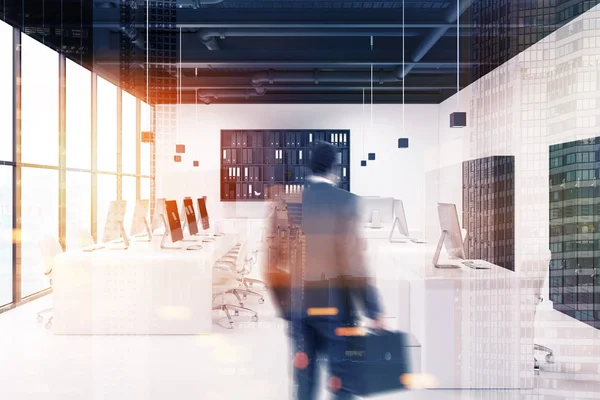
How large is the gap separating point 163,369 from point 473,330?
7.15ft

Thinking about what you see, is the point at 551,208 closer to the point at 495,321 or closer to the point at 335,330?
the point at 495,321

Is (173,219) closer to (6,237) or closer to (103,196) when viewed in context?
(6,237)

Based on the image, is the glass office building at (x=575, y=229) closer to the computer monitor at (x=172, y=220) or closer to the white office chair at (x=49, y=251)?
the computer monitor at (x=172, y=220)

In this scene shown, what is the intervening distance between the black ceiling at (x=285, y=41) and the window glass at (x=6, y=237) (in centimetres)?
171

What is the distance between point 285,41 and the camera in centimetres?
812

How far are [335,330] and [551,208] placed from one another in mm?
2984

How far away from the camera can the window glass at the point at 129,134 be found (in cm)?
966

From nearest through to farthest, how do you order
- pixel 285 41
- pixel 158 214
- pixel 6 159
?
1. pixel 6 159
2. pixel 158 214
3. pixel 285 41

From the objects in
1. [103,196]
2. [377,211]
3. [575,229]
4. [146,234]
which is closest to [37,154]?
[146,234]

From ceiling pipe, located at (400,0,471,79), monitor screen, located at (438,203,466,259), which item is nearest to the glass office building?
monitor screen, located at (438,203,466,259)

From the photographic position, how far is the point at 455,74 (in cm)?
952

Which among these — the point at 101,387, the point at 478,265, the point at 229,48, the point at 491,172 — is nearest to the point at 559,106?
the point at 491,172

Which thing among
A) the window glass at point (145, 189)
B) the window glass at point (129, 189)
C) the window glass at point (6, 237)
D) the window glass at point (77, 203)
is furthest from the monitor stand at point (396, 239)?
the window glass at point (145, 189)

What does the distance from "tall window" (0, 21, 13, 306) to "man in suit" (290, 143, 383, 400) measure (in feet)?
13.7
